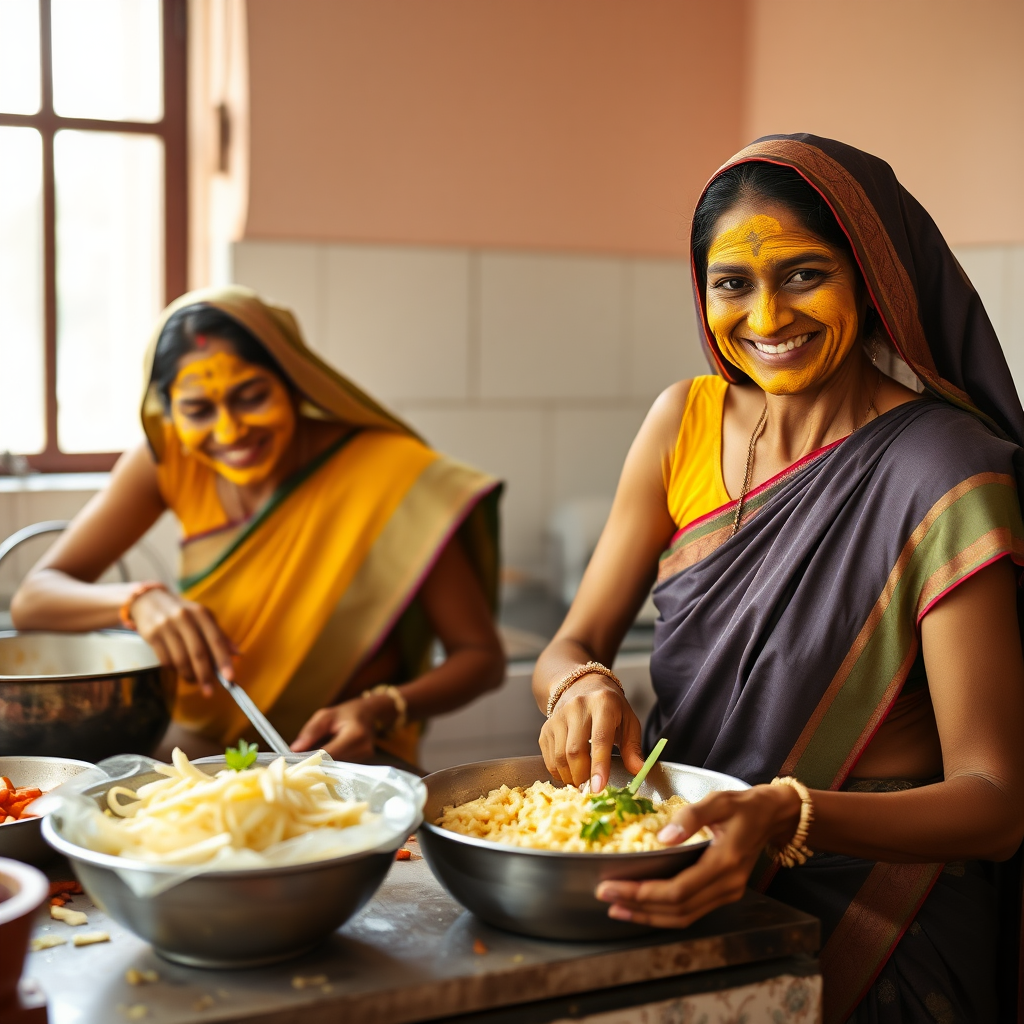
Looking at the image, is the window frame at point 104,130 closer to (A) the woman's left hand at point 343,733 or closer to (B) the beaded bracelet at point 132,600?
(B) the beaded bracelet at point 132,600

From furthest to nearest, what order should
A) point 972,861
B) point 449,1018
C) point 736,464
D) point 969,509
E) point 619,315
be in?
point 619,315
point 736,464
point 972,861
point 969,509
point 449,1018

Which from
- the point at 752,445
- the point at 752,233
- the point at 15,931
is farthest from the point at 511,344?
the point at 15,931

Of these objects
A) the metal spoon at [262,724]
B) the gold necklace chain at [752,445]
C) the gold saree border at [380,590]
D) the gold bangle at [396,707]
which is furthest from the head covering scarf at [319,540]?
the gold necklace chain at [752,445]

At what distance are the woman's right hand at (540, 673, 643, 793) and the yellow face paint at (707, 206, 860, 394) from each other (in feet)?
1.50

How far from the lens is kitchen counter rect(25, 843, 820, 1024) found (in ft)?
3.20

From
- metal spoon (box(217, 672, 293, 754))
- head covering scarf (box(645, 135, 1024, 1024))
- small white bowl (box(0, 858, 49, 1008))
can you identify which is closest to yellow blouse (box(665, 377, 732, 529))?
head covering scarf (box(645, 135, 1024, 1024))

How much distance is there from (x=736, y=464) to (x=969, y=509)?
0.36m

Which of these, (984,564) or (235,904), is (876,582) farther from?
(235,904)

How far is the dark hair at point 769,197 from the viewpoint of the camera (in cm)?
147

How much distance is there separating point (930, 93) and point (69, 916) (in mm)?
2721

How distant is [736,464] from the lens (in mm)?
1656

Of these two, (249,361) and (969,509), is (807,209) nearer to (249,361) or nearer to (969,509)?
(969,509)

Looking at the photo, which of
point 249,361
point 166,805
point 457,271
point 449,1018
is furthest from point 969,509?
point 457,271

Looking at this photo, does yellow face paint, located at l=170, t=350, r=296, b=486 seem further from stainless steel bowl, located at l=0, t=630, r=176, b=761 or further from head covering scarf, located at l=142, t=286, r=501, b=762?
stainless steel bowl, located at l=0, t=630, r=176, b=761
